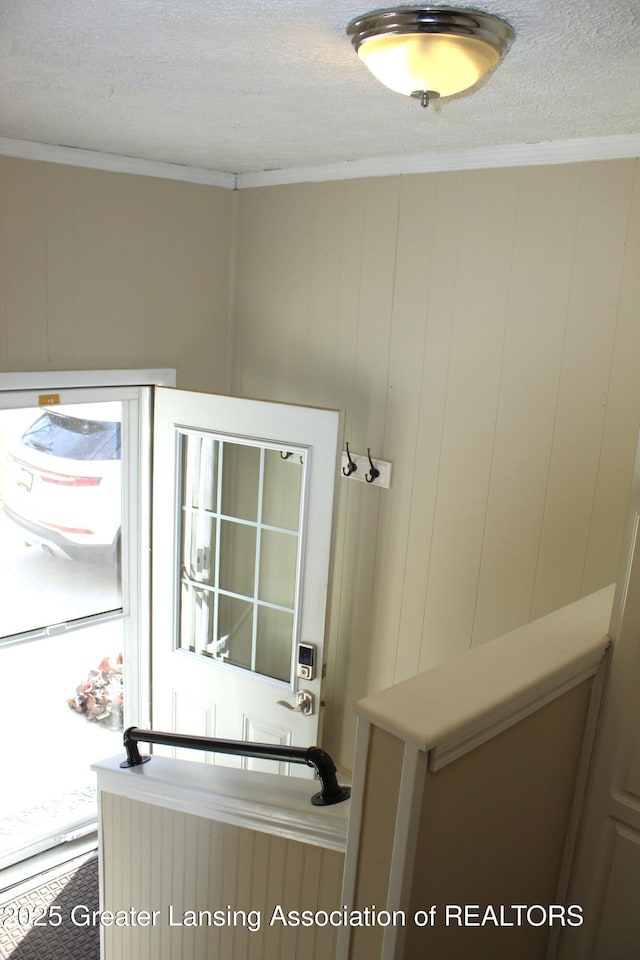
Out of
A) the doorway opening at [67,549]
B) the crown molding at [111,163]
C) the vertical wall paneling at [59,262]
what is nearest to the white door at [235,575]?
the doorway opening at [67,549]

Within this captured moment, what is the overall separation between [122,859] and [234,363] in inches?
79.9

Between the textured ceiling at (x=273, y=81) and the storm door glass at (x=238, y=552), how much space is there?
117 centimetres

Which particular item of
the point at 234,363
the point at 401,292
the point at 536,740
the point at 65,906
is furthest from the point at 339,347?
the point at 65,906

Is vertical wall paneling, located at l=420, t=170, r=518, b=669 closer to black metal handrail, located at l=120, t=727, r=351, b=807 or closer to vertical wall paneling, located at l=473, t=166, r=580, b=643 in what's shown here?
vertical wall paneling, located at l=473, t=166, r=580, b=643

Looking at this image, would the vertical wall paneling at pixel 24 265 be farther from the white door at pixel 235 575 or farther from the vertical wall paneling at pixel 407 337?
the white door at pixel 235 575

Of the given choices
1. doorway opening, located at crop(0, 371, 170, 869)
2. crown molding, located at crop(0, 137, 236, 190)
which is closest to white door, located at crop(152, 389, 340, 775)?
doorway opening, located at crop(0, 371, 170, 869)

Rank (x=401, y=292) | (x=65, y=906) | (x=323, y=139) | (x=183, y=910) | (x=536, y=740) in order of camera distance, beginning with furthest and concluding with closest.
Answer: (x=65, y=906), (x=401, y=292), (x=323, y=139), (x=183, y=910), (x=536, y=740)

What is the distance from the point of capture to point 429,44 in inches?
50.8

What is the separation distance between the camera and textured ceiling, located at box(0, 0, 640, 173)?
1.26 meters

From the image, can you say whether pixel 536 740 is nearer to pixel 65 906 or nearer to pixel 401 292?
pixel 401 292

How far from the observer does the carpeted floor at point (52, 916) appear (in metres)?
2.70

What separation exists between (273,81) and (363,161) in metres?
1.11

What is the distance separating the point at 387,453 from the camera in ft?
9.21

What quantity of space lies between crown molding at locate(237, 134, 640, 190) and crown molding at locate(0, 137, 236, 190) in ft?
0.70
